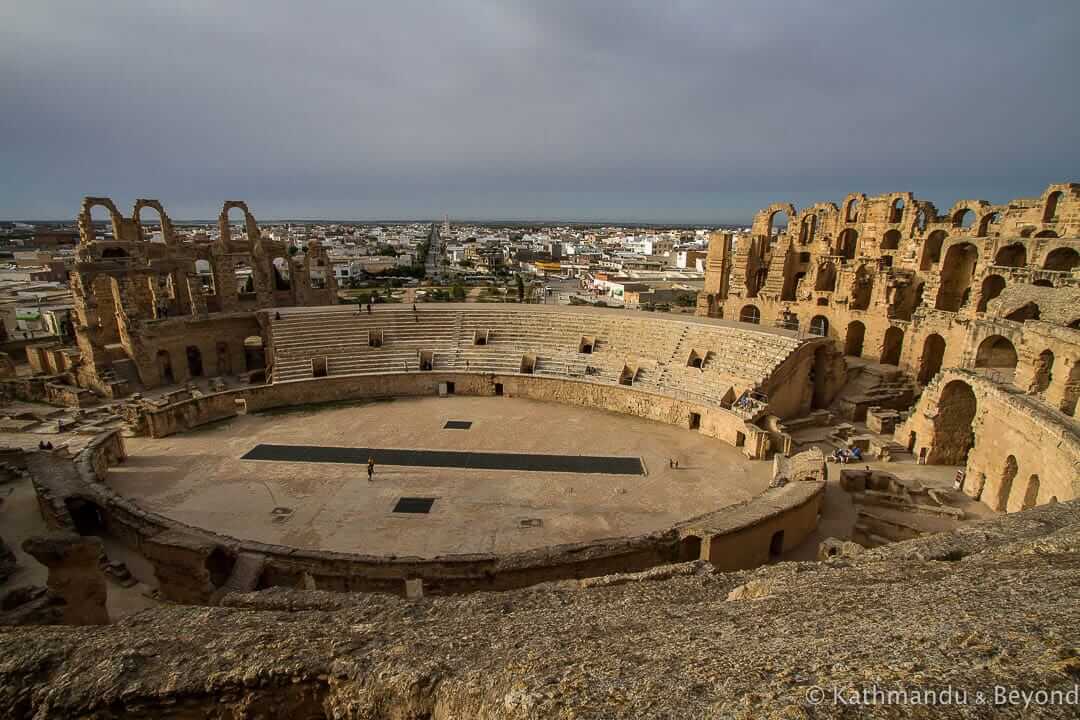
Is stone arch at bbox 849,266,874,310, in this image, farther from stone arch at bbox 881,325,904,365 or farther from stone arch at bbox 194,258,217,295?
stone arch at bbox 194,258,217,295

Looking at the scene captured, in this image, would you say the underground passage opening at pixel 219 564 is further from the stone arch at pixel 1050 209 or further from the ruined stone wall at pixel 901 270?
the stone arch at pixel 1050 209

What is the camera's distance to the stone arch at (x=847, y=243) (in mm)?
29547

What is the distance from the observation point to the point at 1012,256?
67.9ft

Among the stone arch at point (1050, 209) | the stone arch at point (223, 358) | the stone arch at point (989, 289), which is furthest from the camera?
the stone arch at point (223, 358)

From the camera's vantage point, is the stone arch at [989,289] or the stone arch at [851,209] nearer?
the stone arch at [989,289]

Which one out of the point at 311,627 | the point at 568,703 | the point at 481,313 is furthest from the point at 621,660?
the point at 481,313

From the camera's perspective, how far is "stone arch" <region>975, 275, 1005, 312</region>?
19.6m

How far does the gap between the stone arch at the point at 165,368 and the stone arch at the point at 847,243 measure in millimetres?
32600

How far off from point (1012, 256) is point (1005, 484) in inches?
495

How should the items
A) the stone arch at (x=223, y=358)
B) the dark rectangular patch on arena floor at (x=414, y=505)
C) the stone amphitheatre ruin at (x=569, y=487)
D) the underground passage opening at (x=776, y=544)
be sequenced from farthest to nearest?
the stone arch at (x=223, y=358) → the dark rectangular patch on arena floor at (x=414, y=505) → the underground passage opening at (x=776, y=544) → the stone amphitheatre ruin at (x=569, y=487)

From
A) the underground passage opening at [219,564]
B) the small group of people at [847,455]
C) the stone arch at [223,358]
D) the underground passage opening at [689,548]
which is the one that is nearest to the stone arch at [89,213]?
the stone arch at [223,358]

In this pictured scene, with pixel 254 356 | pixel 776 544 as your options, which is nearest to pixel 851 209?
pixel 776 544

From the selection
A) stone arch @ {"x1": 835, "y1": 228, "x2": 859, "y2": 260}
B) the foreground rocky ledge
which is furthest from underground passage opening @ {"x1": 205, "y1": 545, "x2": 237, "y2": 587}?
stone arch @ {"x1": 835, "y1": 228, "x2": 859, "y2": 260}

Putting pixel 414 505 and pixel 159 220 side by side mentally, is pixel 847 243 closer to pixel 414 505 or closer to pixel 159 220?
pixel 414 505
